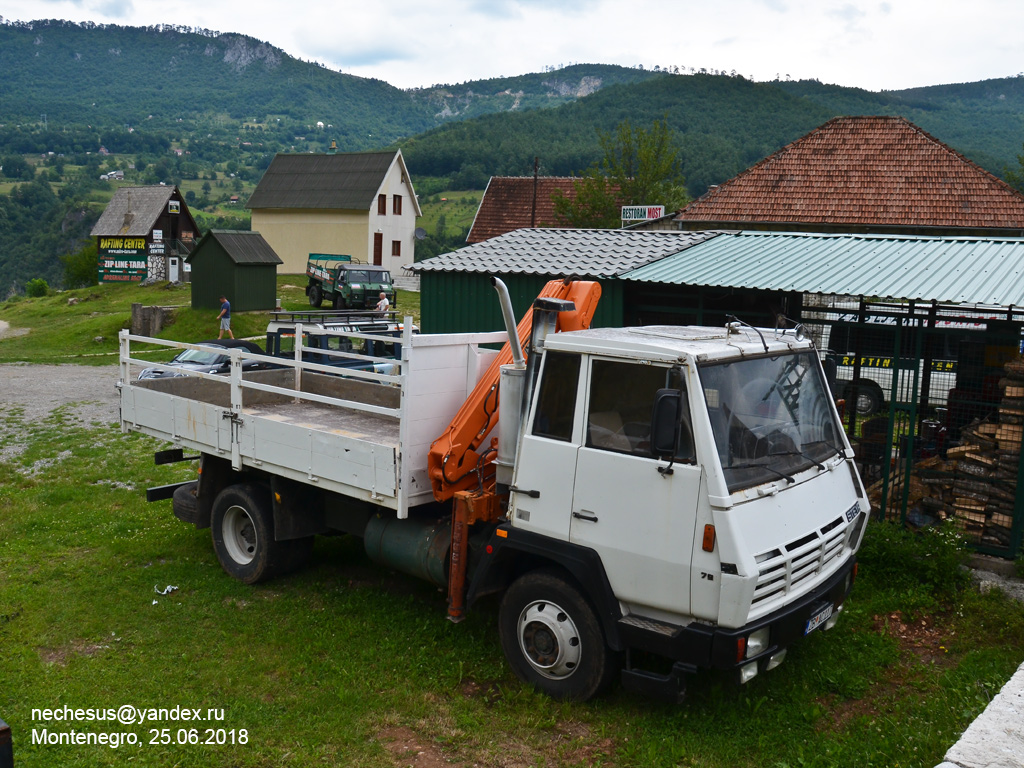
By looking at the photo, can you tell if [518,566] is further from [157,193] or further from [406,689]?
[157,193]

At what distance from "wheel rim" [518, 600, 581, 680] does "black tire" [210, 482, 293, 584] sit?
3.06 metres

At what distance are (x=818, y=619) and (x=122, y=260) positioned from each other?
5247 cm

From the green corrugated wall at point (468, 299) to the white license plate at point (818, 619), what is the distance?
8.10 metres

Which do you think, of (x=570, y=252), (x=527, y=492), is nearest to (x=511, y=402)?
(x=527, y=492)

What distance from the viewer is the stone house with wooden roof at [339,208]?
48.4m

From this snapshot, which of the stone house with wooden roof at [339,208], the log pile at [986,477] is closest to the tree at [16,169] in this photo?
the stone house with wooden roof at [339,208]

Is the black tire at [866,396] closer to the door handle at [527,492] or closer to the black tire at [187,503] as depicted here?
the door handle at [527,492]

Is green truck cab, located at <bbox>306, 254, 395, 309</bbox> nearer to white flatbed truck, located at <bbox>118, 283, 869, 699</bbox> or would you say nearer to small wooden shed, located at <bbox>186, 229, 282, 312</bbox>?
small wooden shed, located at <bbox>186, 229, 282, 312</bbox>

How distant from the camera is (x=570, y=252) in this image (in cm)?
1362

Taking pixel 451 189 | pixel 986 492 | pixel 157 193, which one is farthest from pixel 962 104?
pixel 986 492

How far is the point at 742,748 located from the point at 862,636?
214 cm

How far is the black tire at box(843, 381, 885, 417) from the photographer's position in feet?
33.1

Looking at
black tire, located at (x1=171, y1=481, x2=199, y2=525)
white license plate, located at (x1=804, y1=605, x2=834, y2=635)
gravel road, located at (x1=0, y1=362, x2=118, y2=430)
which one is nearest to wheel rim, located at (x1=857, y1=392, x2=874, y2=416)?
white license plate, located at (x1=804, y1=605, x2=834, y2=635)

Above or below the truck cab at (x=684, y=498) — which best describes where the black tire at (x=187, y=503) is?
below
